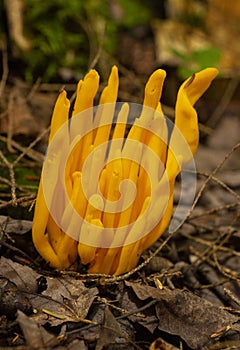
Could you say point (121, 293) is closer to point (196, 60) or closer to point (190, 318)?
point (190, 318)

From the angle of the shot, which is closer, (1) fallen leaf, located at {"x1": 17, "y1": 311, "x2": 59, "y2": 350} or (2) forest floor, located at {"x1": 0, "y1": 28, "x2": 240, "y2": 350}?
(1) fallen leaf, located at {"x1": 17, "y1": 311, "x2": 59, "y2": 350}

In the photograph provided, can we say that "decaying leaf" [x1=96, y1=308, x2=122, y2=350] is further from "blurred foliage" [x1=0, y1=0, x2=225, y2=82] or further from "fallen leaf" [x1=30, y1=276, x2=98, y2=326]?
"blurred foliage" [x1=0, y1=0, x2=225, y2=82]

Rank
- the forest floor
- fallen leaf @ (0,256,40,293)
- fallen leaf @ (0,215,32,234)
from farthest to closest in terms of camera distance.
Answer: fallen leaf @ (0,215,32,234) < fallen leaf @ (0,256,40,293) < the forest floor

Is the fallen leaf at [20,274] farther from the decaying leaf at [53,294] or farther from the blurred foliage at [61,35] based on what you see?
the blurred foliage at [61,35]

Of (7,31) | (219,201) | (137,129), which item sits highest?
(137,129)

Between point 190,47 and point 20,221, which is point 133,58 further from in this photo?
point 20,221

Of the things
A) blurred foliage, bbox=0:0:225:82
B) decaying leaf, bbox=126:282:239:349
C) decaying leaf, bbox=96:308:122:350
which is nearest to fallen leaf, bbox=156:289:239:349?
decaying leaf, bbox=126:282:239:349

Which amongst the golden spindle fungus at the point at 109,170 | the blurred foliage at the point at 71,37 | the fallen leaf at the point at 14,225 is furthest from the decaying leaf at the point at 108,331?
the blurred foliage at the point at 71,37

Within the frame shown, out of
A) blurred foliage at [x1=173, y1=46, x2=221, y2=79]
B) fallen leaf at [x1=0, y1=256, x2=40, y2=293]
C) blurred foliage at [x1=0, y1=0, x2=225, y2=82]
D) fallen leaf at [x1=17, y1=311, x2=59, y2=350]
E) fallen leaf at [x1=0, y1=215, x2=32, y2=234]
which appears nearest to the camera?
fallen leaf at [x1=17, y1=311, x2=59, y2=350]

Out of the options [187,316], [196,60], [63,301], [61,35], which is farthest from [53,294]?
[196,60]

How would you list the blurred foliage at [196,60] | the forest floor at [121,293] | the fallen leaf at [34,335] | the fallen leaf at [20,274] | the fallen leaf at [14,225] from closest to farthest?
the fallen leaf at [34,335], the forest floor at [121,293], the fallen leaf at [20,274], the fallen leaf at [14,225], the blurred foliage at [196,60]

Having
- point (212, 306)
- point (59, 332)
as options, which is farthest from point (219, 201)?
point (59, 332)
